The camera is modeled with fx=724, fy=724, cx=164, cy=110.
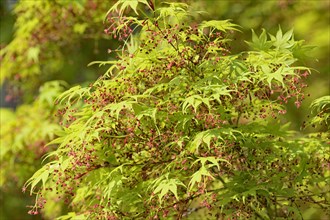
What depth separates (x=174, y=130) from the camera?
4277 millimetres

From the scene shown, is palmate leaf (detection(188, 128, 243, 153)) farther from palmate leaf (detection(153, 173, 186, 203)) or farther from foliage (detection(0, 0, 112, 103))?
foliage (detection(0, 0, 112, 103))

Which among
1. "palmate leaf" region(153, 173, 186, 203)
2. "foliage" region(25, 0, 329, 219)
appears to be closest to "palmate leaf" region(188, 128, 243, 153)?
"foliage" region(25, 0, 329, 219)

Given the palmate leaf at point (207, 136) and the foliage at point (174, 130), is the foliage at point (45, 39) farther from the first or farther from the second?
the palmate leaf at point (207, 136)

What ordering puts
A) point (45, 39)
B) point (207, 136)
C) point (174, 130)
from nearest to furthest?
point (207, 136) < point (174, 130) < point (45, 39)

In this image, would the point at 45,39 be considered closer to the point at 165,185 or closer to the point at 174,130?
the point at 174,130

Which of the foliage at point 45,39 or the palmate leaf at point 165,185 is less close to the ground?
the foliage at point 45,39

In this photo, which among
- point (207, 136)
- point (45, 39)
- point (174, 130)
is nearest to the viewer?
point (207, 136)

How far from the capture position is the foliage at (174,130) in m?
4.17

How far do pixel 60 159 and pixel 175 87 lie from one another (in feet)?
2.65

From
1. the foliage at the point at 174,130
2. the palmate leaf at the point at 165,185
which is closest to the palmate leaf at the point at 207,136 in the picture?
the foliage at the point at 174,130

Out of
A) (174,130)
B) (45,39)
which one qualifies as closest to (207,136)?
(174,130)

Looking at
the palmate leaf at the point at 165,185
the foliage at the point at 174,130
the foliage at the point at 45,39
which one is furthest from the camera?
the foliage at the point at 45,39

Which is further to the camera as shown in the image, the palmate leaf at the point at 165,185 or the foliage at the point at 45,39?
the foliage at the point at 45,39

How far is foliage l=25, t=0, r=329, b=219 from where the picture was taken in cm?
417
